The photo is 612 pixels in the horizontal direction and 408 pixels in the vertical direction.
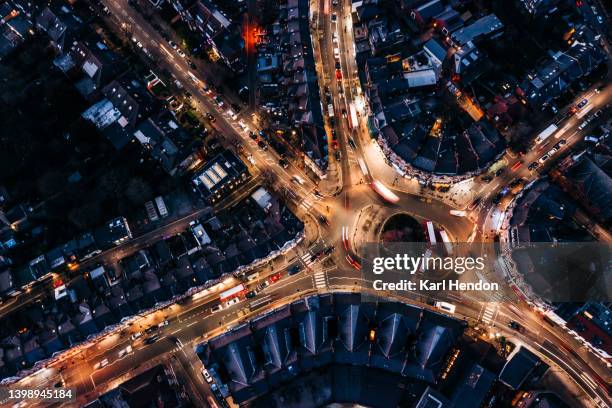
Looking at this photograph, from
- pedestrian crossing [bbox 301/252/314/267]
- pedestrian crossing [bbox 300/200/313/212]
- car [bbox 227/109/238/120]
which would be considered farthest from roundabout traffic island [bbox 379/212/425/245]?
car [bbox 227/109/238/120]

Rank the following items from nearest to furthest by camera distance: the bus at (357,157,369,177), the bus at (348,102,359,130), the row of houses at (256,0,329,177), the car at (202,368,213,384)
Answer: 1. the car at (202,368,213,384)
2. the row of houses at (256,0,329,177)
3. the bus at (357,157,369,177)
4. the bus at (348,102,359,130)

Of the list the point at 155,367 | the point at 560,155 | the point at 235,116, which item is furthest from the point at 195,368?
the point at 560,155

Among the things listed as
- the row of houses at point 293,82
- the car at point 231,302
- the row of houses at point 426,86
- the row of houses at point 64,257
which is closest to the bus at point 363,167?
the row of houses at point 426,86

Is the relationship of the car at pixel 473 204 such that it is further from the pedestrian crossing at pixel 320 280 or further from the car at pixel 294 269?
the car at pixel 294 269

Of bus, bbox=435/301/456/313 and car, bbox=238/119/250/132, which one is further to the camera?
car, bbox=238/119/250/132

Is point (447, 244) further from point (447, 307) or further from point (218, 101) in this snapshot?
point (218, 101)

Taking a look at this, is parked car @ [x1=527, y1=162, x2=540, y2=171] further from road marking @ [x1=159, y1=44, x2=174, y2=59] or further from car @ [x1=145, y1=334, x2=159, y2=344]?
car @ [x1=145, y1=334, x2=159, y2=344]
